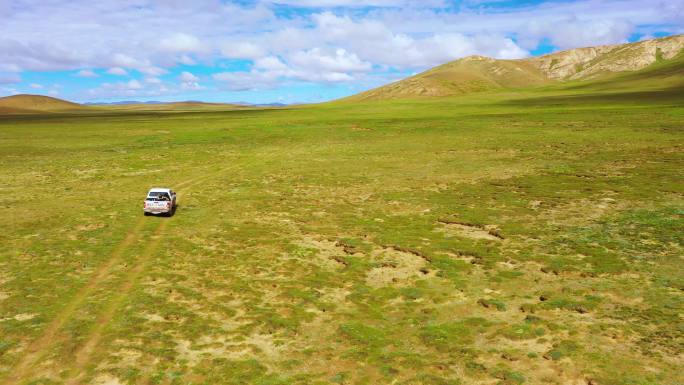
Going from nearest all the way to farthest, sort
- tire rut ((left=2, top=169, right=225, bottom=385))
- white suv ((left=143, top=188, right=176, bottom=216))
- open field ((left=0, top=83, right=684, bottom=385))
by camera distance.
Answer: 1. tire rut ((left=2, top=169, right=225, bottom=385))
2. open field ((left=0, top=83, right=684, bottom=385))
3. white suv ((left=143, top=188, right=176, bottom=216))

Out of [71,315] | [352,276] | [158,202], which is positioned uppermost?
[158,202]

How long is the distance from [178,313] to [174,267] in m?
5.21

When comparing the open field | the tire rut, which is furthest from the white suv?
the tire rut

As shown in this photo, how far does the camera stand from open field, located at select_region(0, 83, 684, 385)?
14797 millimetres

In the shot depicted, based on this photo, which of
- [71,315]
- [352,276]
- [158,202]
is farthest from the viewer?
[158,202]

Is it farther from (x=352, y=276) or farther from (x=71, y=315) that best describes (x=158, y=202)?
(x=352, y=276)

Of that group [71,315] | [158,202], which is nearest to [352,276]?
[71,315]

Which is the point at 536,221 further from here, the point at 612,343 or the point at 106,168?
the point at 106,168

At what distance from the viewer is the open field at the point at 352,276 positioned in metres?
14.8

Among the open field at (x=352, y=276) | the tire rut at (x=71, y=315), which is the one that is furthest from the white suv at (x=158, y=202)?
the tire rut at (x=71, y=315)

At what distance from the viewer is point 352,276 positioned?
21.8 metres

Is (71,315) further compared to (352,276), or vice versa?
(352,276)

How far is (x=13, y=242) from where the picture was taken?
2662 cm

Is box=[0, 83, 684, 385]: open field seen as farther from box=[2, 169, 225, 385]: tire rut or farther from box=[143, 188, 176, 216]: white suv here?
box=[143, 188, 176, 216]: white suv
